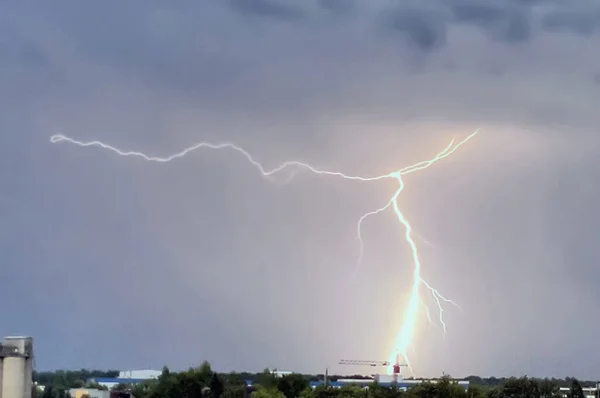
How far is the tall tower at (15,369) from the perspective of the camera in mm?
67000

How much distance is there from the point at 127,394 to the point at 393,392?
175 ft

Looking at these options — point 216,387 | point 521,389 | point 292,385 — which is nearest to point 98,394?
point 216,387

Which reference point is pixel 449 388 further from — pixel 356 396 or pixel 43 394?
pixel 43 394

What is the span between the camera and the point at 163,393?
156375mm

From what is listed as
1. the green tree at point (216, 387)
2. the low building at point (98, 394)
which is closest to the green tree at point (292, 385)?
the green tree at point (216, 387)

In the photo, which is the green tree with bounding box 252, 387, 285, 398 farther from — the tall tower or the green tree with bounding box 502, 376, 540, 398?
the tall tower

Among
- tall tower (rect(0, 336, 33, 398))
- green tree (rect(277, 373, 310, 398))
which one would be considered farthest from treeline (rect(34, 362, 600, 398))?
tall tower (rect(0, 336, 33, 398))

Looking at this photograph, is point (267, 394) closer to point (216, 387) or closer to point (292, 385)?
point (292, 385)

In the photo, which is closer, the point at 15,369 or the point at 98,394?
the point at 15,369

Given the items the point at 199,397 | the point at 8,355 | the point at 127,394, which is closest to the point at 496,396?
the point at 199,397

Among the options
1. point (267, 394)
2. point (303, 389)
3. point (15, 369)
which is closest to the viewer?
point (15, 369)

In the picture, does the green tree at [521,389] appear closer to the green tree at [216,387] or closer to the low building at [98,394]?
the green tree at [216,387]

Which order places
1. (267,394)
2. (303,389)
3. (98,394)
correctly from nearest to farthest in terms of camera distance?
1. (267,394)
2. (303,389)
3. (98,394)

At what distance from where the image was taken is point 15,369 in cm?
6706
